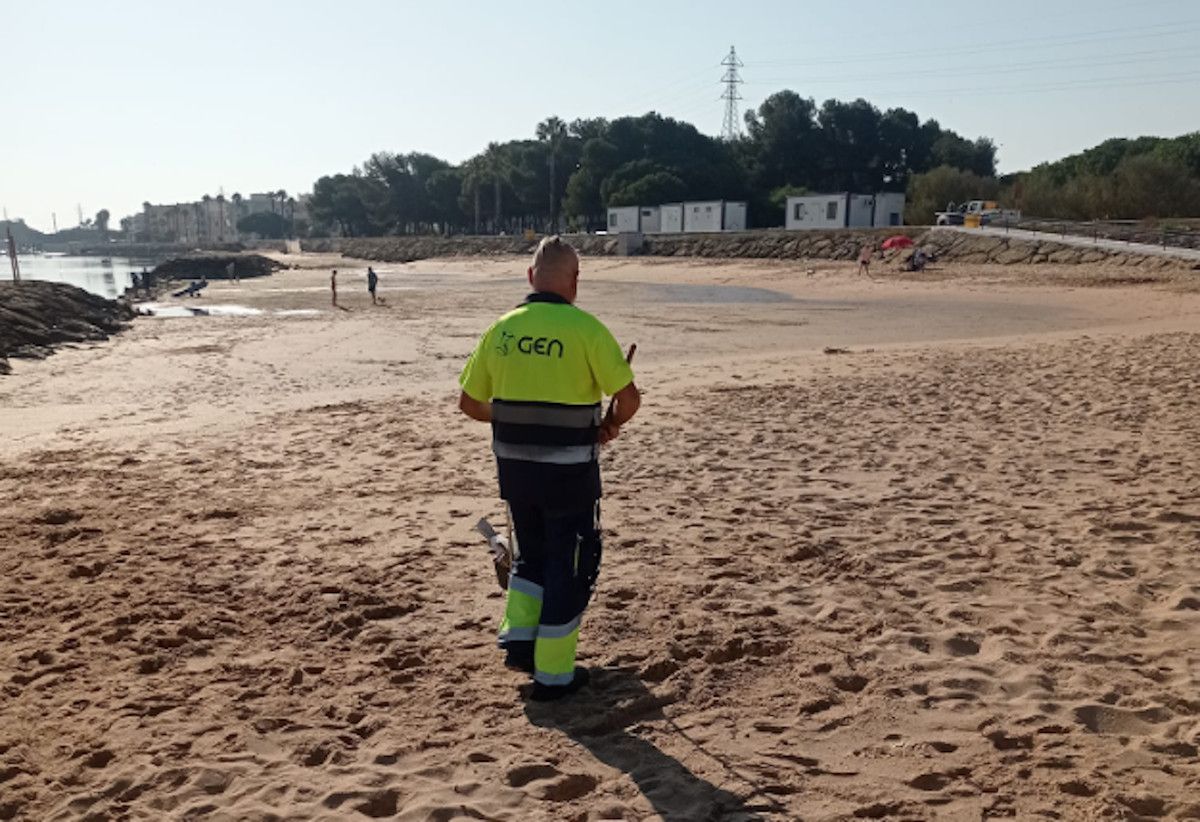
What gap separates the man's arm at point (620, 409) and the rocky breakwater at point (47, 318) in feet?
53.2

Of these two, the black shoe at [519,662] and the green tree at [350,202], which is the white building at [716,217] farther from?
the green tree at [350,202]

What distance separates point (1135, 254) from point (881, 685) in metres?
34.2

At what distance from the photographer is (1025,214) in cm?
5228

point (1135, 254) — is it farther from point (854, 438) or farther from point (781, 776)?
point (781, 776)

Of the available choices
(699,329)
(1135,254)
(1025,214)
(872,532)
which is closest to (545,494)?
(872,532)

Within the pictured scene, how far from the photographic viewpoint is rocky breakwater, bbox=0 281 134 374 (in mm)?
19312

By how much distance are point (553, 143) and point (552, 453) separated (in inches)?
4045

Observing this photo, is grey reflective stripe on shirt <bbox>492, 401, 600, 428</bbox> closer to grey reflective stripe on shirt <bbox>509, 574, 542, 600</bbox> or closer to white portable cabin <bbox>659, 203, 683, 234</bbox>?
grey reflective stripe on shirt <bbox>509, 574, 542, 600</bbox>

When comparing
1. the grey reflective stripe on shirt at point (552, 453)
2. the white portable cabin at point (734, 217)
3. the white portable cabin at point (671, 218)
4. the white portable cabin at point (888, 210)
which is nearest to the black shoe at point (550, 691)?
the grey reflective stripe on shirt at point (552, 453)

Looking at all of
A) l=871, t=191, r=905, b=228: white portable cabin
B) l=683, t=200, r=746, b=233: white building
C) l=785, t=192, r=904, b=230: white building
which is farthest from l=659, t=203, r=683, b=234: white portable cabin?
l=871, t=191, r=905, b=228: white portable cabin

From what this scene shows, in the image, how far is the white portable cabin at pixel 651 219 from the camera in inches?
2928

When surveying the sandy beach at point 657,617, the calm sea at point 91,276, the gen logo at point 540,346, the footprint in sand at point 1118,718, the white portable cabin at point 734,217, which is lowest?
the calm sea at point 91,276

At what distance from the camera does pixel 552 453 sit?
Result: 11.9 ft

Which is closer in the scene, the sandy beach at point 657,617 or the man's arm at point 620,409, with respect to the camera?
Result: the sandy beach at point 657,617
